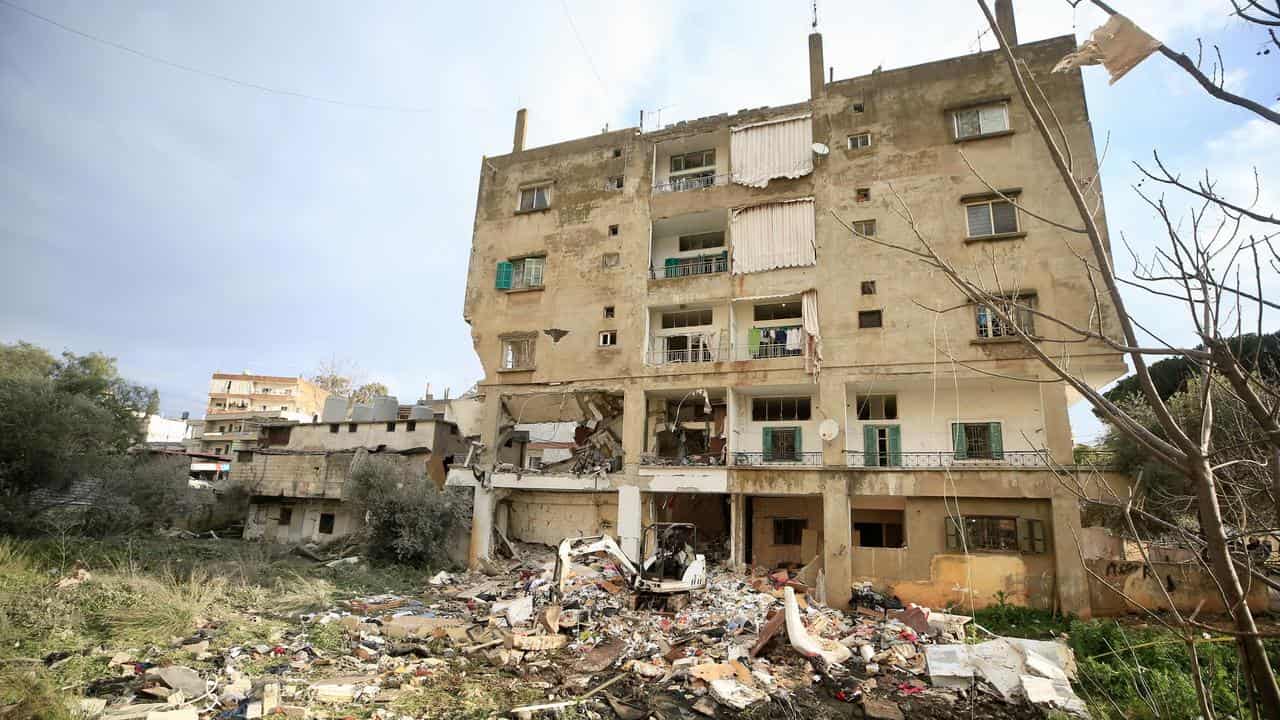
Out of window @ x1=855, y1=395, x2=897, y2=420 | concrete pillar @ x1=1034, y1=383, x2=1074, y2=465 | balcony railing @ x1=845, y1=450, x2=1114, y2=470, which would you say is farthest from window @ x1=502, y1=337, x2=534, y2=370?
concrete pillar @ x1=1034, y1=383, x2=1074, y2=465

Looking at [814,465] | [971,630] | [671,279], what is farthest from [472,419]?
[971,630]

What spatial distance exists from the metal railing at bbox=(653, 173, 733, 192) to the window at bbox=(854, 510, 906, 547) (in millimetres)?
13111

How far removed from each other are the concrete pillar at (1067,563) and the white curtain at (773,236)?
33.7 ft

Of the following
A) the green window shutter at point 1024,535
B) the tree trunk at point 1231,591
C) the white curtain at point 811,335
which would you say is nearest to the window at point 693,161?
the white curtain at point 811,335

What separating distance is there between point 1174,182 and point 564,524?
24.0 m

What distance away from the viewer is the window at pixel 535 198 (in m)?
27.0

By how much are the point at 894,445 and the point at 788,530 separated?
4907 mm

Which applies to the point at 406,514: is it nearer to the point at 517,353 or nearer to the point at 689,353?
the point at 517,353

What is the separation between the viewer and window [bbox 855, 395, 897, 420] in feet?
70.4

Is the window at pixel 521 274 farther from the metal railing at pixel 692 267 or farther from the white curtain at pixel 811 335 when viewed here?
the white curtain at pixel 811 335

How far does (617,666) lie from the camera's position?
12016mm

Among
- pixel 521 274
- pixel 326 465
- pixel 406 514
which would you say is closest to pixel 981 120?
pixel 521 274

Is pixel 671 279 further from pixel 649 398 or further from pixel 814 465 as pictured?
pixel 814 465

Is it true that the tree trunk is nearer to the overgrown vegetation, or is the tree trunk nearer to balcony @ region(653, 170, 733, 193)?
balcony @ region(653, 170, 733, 193)
